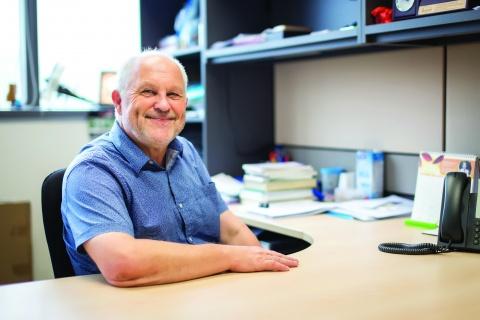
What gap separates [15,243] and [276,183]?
1406mm

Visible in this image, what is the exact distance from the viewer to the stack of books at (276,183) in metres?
2.53

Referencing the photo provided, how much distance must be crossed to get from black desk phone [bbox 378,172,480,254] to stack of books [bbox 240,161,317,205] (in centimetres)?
83

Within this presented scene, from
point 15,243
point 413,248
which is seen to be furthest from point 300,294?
point 15,243

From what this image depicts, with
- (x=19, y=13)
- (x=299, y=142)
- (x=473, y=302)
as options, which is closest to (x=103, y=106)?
(x=19, y=13)

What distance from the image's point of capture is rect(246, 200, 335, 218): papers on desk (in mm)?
2297

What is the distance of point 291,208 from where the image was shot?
7.83ft

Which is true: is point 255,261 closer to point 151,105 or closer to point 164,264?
point 164,264

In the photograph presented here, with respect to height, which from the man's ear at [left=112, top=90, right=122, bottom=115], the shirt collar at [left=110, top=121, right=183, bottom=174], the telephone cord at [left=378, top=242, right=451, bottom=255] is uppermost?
the man's ear at [left=112, top=90, right=122, bottom=115]

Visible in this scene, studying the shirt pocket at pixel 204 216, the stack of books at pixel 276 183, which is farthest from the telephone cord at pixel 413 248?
the stack of books at pixel 276 183

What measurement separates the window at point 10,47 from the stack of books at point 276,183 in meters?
1.48

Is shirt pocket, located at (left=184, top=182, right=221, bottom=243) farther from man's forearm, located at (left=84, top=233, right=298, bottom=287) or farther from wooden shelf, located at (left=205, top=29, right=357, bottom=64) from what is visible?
wooden shelf, located at (left=205, top=29, right=357, bottom=64)

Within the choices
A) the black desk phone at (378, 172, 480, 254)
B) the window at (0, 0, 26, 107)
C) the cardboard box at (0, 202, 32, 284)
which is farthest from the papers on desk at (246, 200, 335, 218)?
the window at (0, 0, 26, 107)

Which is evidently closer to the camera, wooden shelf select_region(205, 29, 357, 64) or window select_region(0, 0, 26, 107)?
wooden shelf select_region(205, 29, 357, 64)

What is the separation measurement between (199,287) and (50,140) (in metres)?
2.14
